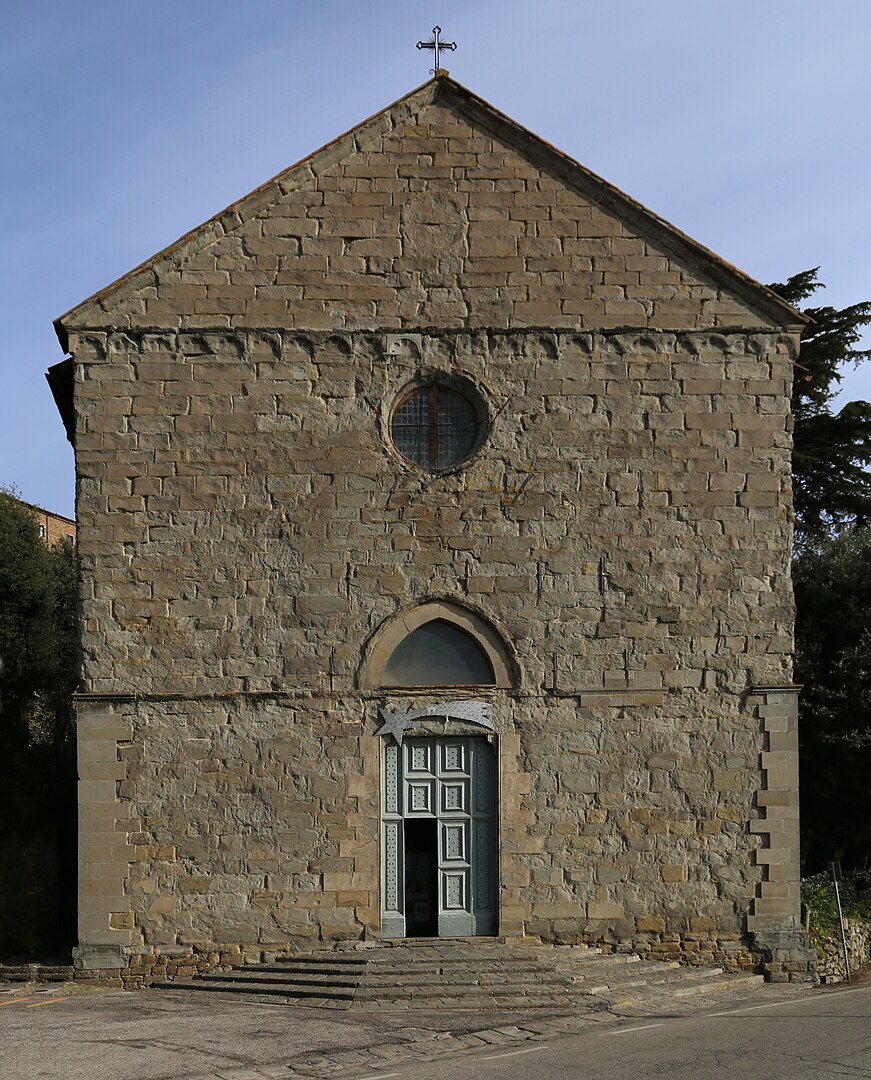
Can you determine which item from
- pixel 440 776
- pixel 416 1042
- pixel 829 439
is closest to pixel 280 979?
pixel 440 776

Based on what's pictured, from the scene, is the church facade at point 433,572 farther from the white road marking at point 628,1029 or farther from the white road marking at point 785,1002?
the white road marking at point 628,1029

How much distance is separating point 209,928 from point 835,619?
40.9ft

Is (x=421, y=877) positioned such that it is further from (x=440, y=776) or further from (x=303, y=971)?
(x=303, y=971)

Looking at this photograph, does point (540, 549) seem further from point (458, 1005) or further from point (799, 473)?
point (799, 473)

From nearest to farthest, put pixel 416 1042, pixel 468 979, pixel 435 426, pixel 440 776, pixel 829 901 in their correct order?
pixel 416 1042 → pixel 468 979 → pixel 440 776 → pixel 435 426 → pixel 829 901

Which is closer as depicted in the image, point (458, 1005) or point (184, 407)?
point (458, 1005)

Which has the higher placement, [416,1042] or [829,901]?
[829,901]

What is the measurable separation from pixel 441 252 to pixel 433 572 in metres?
4.21

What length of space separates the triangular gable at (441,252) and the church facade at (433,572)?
1.6 inches

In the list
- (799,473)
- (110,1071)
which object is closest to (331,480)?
(110,1071)

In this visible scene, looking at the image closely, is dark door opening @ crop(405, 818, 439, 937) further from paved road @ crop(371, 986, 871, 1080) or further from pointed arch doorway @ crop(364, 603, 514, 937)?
paved road @ crop(371, 986, 871, 1080)

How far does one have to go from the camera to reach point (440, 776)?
54.0ft

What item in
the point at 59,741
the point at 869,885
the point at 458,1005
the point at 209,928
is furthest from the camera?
the point at 59,741

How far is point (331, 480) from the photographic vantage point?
1666 centimetres
